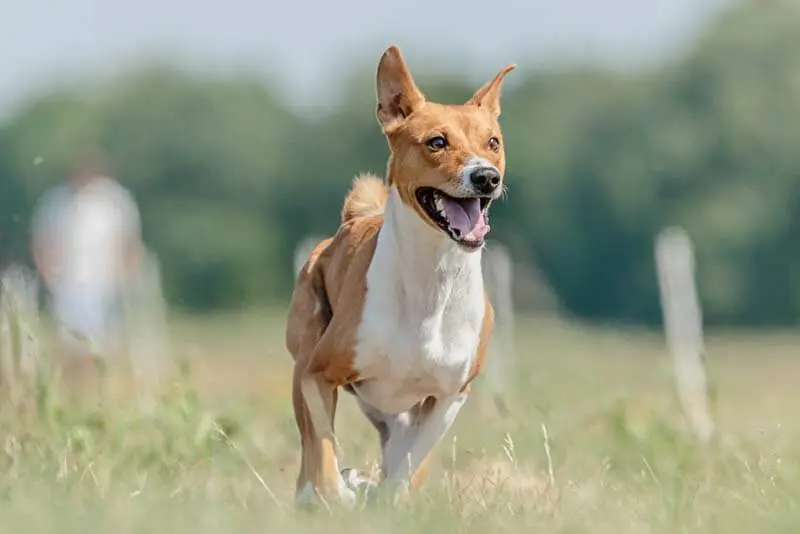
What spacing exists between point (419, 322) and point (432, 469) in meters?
1.79

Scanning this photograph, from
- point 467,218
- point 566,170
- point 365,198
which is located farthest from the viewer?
point 566,170

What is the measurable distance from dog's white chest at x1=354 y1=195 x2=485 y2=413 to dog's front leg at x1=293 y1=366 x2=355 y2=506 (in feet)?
0.64

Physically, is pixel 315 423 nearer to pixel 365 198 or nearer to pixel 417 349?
pixel 417 349

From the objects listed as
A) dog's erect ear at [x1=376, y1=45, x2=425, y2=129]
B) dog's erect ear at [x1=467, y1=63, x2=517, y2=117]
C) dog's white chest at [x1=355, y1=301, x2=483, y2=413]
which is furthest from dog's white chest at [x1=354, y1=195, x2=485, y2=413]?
dog's erect ear at [x1=467, y1=63, x2=517, y2=117]

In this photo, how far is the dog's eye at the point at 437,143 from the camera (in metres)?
7.71

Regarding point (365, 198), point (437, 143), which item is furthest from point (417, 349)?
point (365, 198)

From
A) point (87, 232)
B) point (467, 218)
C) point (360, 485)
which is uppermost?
point (467, 218)

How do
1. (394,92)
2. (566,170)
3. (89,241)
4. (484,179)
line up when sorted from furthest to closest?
1. (566,170)
2. (89,241)
3. (394,92)
4. (484,179)

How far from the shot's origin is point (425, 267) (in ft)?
25.7

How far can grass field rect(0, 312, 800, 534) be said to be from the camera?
654cm

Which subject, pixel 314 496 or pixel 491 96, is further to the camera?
pixel 491 96

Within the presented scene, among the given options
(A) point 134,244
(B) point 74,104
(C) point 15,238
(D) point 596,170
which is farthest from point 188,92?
(C) point 15,238

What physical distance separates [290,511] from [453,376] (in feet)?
3.59

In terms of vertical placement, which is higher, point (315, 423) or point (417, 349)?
point (417, 349)
